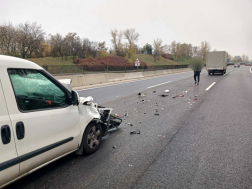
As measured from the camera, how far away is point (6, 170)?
218cm

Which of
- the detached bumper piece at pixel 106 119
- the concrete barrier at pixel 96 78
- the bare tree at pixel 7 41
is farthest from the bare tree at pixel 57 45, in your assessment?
the detached bumper piece at pixel 106 119

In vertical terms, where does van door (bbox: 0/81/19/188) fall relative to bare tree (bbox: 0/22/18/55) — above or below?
below

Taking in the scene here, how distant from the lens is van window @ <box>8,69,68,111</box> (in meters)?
2.44

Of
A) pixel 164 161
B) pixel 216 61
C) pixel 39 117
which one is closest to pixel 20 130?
pixel 39 117

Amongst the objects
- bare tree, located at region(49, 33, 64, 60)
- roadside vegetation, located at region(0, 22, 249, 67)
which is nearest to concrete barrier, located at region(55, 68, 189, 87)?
roadside vegetation, located at region(0, 22, 249, 67)

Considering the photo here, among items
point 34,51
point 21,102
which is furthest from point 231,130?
point 34,51

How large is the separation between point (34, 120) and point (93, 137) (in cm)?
140

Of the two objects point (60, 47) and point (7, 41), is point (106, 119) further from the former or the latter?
point (60, 47)

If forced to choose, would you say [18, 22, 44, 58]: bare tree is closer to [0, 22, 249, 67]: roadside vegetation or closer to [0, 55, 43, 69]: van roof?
[0, 22, 249, 67]: roadside vegetation

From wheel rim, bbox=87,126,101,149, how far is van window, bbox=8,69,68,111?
858 mm

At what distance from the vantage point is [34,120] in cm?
250

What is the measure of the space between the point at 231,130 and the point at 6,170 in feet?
15.9

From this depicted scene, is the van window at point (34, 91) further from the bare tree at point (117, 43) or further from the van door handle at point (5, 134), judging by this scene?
the bare tree at point (117, 43)

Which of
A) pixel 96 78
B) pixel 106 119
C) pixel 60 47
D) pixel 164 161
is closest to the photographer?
pixel 164 161
